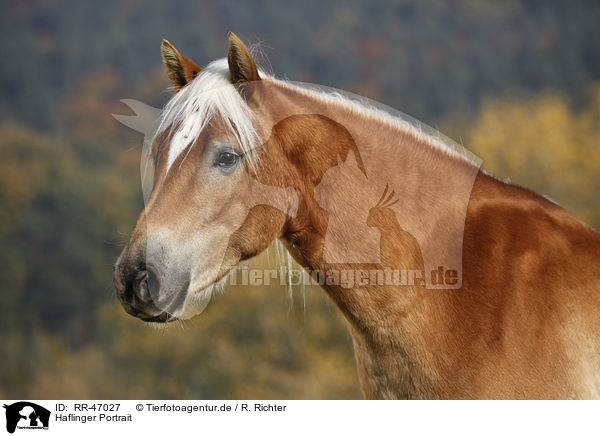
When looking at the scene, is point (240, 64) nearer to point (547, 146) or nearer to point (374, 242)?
point (374, 242)

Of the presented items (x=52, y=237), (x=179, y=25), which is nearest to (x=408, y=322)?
(x=52, y=237)

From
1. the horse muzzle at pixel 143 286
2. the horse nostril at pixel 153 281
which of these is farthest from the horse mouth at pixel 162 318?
the horse nostril at pixel 153 281

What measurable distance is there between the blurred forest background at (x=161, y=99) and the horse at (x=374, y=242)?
14479mm

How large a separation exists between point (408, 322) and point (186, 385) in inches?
888

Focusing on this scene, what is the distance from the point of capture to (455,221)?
2.30 m

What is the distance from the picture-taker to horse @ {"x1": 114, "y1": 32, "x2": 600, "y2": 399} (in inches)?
84.4

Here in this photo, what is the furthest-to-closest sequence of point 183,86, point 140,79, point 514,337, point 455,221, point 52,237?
point 140,79
point 52,237
point 183,86
point 455,221
point 514,337

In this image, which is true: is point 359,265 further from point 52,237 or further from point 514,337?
point 52,237

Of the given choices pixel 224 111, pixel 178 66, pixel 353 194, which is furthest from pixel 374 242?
pixel 178 66

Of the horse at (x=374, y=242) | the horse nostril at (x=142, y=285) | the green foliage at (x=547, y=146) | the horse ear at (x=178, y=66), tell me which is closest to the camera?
the horse nostril at (x=142, y=285)
